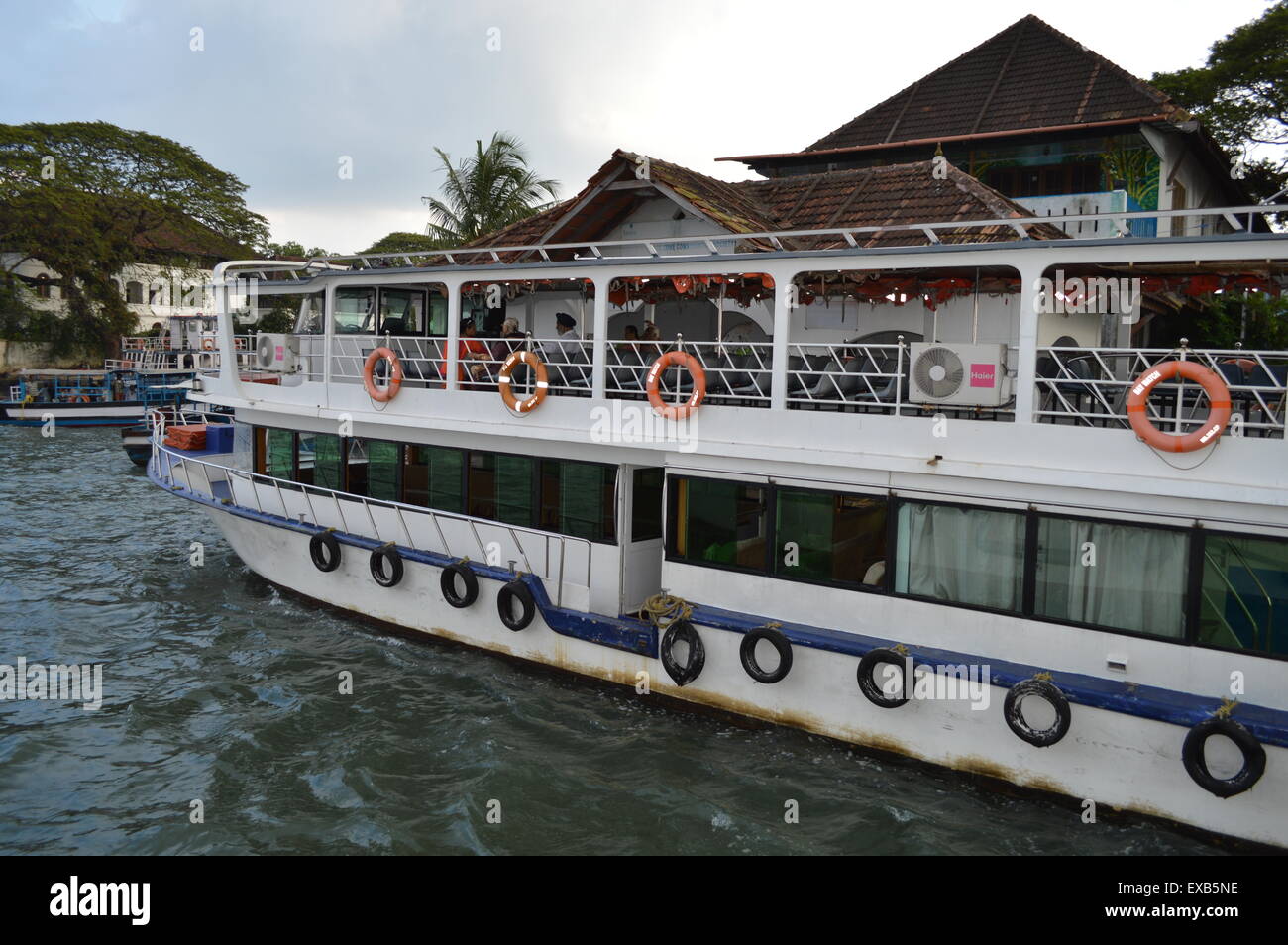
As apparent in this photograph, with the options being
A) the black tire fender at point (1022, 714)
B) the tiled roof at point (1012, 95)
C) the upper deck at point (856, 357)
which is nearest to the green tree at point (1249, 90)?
the tiled roof at point (1012, 95)

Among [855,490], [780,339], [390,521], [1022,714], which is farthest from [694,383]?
[390,521]

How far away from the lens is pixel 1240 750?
6.34 meters

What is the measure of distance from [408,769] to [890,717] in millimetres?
3849

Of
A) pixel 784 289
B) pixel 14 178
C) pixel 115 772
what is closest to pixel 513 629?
pixel 115 772

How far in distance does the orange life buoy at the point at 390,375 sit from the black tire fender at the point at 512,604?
2.80 m

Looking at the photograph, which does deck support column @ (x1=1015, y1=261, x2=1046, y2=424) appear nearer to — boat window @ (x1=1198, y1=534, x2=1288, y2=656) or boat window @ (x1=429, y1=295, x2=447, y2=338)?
boat window @ (x1=1198, y1=534, x2=1288, y2=656)

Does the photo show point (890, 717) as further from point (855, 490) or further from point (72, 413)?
point (72, 413)

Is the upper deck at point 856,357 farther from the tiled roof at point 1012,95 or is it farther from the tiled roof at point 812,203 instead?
the tiled roof at point 1012,95

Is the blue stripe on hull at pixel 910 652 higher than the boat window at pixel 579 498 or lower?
lower

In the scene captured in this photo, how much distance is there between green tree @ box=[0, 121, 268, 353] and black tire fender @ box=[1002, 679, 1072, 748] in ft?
143

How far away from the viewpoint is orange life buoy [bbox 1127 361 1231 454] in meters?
6.59

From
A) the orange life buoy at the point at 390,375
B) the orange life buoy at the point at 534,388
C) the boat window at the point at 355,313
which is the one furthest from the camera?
the boat window at the point at 355,313

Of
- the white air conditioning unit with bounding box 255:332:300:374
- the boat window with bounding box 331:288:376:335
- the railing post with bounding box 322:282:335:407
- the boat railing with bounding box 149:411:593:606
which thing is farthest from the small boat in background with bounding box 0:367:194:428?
the railing post with bounding box 322:282:335:407

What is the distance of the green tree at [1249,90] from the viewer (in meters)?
25.7
